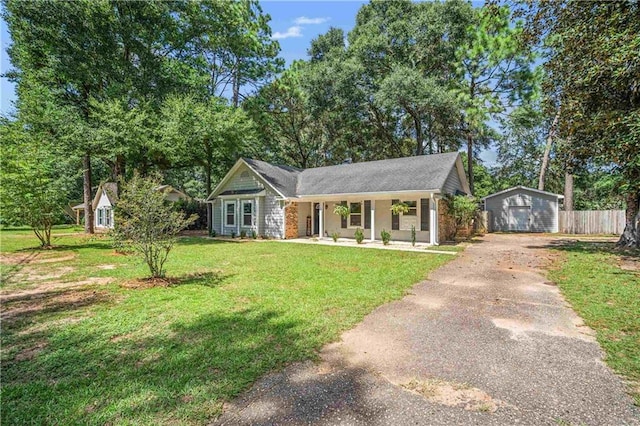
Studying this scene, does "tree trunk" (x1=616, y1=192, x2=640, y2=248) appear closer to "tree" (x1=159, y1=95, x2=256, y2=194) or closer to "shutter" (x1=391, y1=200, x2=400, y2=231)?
"shutter" (x1=391, y1=200, x2=400, y2=231)

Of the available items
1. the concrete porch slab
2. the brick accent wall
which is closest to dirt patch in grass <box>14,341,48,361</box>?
the concrete porch slab

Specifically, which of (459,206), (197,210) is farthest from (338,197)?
(197,210)

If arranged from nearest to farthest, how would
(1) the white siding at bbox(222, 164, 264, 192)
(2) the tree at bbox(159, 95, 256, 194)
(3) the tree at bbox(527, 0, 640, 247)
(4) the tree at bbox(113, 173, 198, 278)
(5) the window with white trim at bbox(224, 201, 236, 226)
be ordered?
(4) the tree at bbox(113, 173, 198, 278), (3) the tree at bbox(527, 0, 640, 247), (2) the tree at bbox(159, 95, 256, 194), (1) the white siding at bbox(222, 164, 264, 192), (5) the window with white trim at bbox(224, 201, 236, 226)

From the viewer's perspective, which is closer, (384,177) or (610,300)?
(610,300)

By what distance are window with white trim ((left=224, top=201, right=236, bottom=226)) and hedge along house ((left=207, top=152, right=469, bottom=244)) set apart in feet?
0.21

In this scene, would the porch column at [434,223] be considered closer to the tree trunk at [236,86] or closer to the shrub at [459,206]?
the shrub at [459,206]

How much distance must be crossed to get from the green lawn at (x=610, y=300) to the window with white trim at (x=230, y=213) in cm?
1659

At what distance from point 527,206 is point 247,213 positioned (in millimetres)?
19724

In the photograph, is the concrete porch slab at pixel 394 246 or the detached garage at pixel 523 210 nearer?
the concrete porch slab at pixel 394 246

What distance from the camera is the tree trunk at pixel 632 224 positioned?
12008mm

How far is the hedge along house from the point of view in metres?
14.9

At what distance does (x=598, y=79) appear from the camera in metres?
9.95

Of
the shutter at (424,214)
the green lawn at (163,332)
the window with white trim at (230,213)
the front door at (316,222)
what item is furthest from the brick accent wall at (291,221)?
the green lawn at (163,332)

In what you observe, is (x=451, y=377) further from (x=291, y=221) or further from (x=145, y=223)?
(x=291, y=221)
